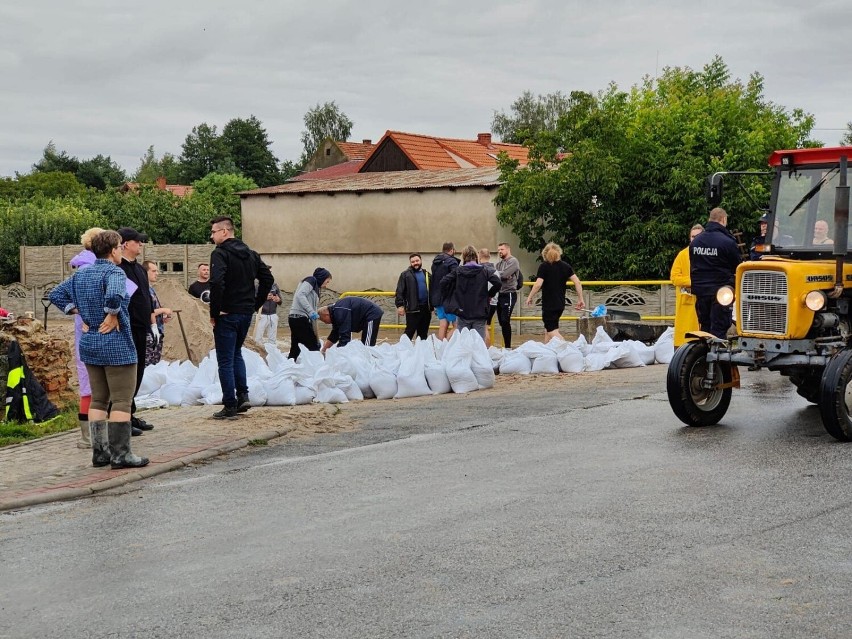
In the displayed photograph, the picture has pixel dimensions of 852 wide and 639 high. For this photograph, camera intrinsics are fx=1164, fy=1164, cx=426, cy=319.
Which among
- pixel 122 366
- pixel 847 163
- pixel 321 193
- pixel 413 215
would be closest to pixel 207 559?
pixel 122 366

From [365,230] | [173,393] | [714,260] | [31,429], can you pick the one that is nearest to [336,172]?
[365,230]

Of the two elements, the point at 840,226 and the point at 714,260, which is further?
the point at 714,260

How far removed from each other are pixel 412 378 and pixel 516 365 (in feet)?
8.02

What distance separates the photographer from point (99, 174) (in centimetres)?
9169

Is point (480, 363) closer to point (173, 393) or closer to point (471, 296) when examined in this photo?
point (471, 296)

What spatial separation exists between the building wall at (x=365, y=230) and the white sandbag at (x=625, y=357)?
13168 mm

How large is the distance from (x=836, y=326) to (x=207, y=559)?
20.9 feet

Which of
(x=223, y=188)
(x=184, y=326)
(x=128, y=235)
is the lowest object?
(x=184, y=326)

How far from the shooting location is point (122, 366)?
8.98 m

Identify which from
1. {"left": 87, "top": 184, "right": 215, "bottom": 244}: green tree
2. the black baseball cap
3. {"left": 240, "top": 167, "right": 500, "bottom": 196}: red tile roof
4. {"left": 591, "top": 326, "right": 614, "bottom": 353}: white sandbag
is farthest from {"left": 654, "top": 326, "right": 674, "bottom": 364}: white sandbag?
{"left": 87, "top": 184, "right": 215, "bottom": 244}: green tree

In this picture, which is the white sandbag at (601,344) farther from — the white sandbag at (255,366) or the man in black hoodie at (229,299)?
the man in black hoodie at (229,299)

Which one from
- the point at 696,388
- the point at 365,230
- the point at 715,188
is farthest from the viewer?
the point at 365,230

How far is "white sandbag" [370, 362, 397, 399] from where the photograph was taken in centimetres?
1361

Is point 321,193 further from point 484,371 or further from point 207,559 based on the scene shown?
point 207,559
